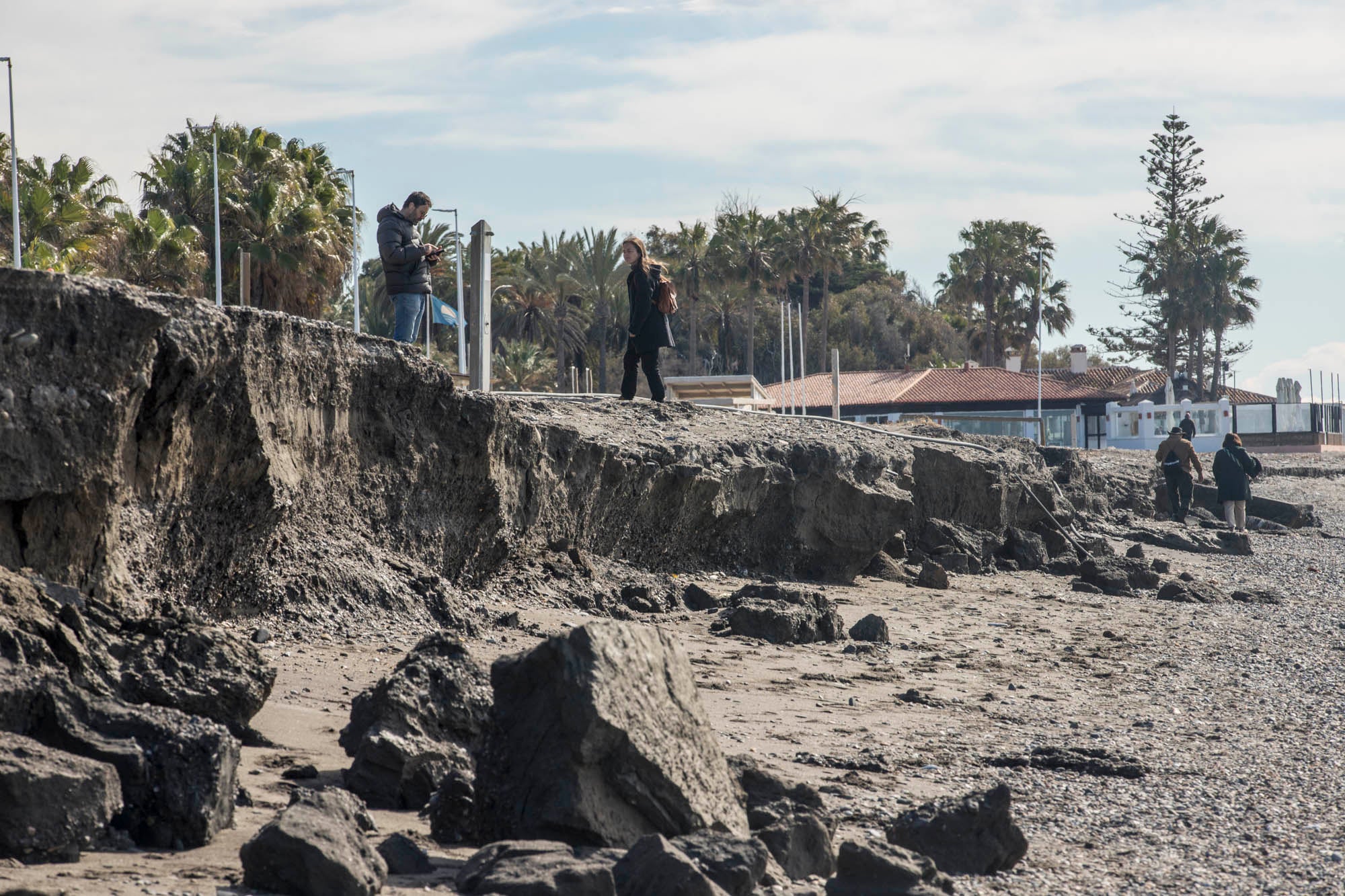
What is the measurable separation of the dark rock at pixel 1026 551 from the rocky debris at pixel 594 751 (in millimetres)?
12660

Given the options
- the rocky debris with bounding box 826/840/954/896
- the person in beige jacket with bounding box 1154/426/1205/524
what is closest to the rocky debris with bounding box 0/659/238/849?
the rocky debris with bounding box 826/840/954/896

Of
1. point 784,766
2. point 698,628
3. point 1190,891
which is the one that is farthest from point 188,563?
point 1190,891

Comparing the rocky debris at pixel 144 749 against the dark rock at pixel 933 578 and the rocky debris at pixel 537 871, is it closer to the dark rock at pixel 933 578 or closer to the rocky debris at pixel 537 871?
the rocky debris at pixel 537 871

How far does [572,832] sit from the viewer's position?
4137 mm

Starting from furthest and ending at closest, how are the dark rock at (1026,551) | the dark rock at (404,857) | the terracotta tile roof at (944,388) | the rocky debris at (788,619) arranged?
the terracotta tile roof at (944,388) → the dark rock at (1026,551) → the rocky debris at (788,619) → the dark rock at (404,857)

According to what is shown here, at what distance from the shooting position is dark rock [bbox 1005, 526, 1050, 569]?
16.3 m

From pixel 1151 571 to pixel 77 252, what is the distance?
2035 cm

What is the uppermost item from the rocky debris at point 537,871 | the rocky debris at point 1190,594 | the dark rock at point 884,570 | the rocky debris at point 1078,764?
the rocky debris at point 537,871

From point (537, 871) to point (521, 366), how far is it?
44.2m

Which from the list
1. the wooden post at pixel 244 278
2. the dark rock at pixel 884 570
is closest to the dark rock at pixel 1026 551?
the dark rock at pixel 884 570

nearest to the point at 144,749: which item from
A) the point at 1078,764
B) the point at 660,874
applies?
the point at 660,874

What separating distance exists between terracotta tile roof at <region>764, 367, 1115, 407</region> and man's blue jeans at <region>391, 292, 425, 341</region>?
38.0 meters

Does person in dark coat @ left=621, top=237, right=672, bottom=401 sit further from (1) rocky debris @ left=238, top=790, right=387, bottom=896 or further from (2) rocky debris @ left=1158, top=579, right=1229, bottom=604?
(1) rocky debris @ left=238, top=790, right=387, bottom=896

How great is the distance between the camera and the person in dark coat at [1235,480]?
2206 centimetres
